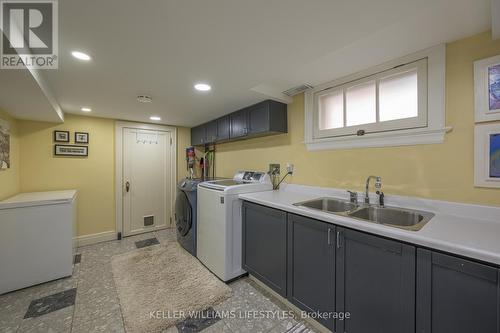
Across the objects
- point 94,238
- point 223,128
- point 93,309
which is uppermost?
point 223,128

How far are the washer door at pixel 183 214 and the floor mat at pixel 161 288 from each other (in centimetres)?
34

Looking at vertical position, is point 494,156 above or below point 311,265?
above

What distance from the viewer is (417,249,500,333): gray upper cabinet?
2.70 ft

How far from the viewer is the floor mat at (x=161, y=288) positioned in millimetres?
A: 1634

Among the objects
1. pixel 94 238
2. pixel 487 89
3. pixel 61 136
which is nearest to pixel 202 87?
pixel 487 89

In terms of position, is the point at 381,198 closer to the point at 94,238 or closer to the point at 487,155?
the point at 487,155

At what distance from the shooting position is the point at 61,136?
2.91 meters

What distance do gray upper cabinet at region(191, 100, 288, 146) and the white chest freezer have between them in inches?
83.5

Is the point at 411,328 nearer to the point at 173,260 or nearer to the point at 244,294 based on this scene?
the point at 244,294

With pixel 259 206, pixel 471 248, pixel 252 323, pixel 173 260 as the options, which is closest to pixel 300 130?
pixel 259 206

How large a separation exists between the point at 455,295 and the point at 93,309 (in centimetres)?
258

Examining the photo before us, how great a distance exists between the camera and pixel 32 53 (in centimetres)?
131

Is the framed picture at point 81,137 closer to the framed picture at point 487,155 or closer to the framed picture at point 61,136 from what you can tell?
the framed picture at point 61,136

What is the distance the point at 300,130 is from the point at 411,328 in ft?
6.21
